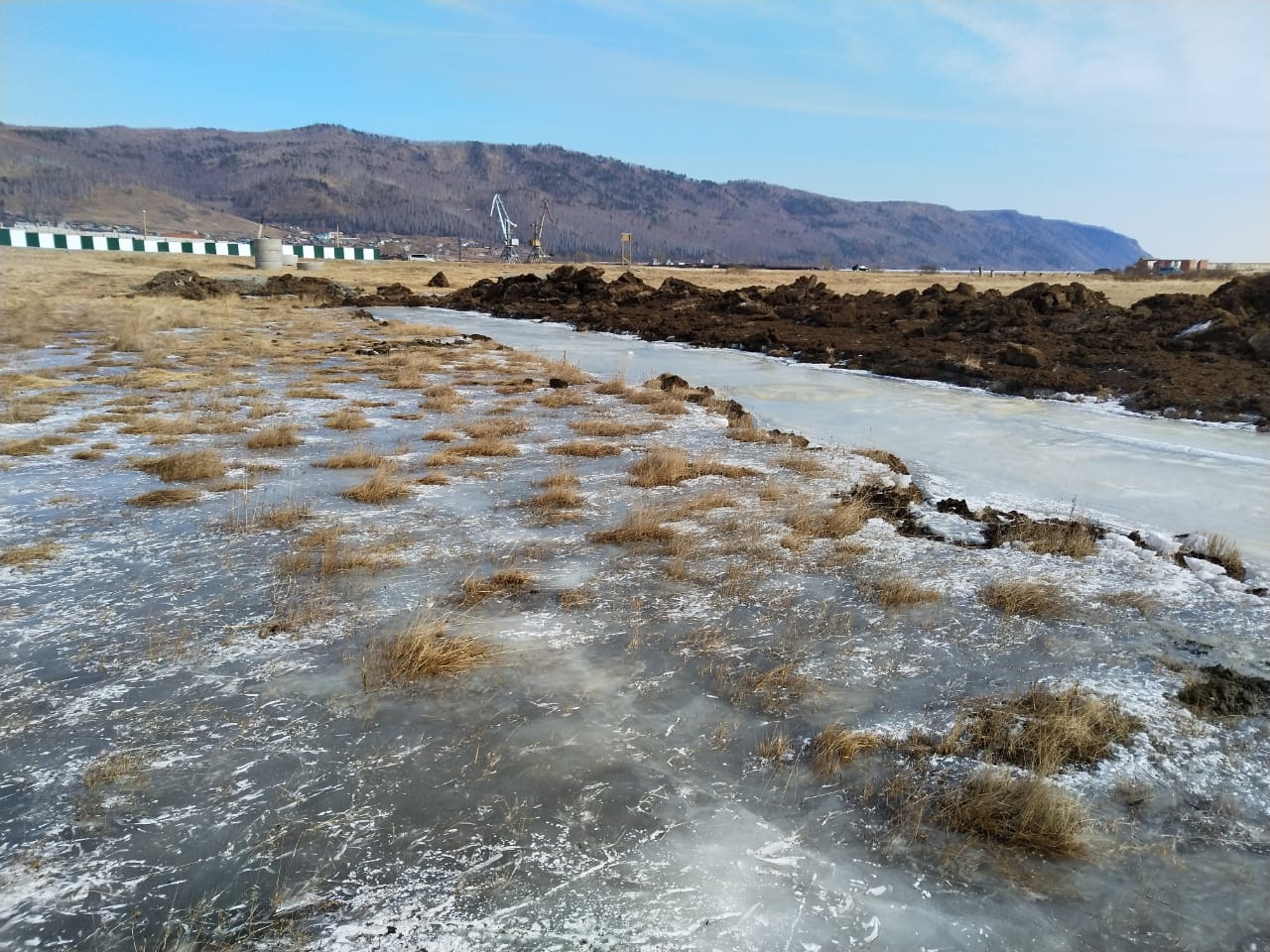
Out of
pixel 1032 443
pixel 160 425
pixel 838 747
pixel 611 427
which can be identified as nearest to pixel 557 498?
pixel 611 427

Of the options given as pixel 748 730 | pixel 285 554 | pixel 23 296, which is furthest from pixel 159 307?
pixel 748 730

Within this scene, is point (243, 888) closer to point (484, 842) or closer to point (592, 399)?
point (484, 842)

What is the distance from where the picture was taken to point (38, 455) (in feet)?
28.4

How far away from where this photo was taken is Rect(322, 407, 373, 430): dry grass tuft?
34.9ft

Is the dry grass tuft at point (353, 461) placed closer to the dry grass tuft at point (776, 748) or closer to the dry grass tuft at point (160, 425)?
the dry grass tuft at point (160, 425)

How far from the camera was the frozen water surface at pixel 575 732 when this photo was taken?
9.10 ft

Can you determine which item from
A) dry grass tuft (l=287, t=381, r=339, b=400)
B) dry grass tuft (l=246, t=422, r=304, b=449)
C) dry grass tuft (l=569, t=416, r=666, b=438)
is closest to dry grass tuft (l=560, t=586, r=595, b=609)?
dry grass tuft (l=569, t=416, r=666, b=438)

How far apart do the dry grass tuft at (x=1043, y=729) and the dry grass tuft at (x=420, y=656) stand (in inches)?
99.3

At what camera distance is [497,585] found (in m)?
5.44

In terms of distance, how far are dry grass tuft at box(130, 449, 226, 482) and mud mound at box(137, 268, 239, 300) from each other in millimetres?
28701

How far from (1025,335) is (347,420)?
16732 millimetres

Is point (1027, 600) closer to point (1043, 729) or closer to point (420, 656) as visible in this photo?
point (1043, 729)

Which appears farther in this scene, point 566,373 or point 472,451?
point 566,373

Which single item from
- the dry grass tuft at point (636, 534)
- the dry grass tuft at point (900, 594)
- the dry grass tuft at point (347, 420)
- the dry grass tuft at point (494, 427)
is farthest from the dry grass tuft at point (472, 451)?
the dry grass tuft at point (900, 594)
